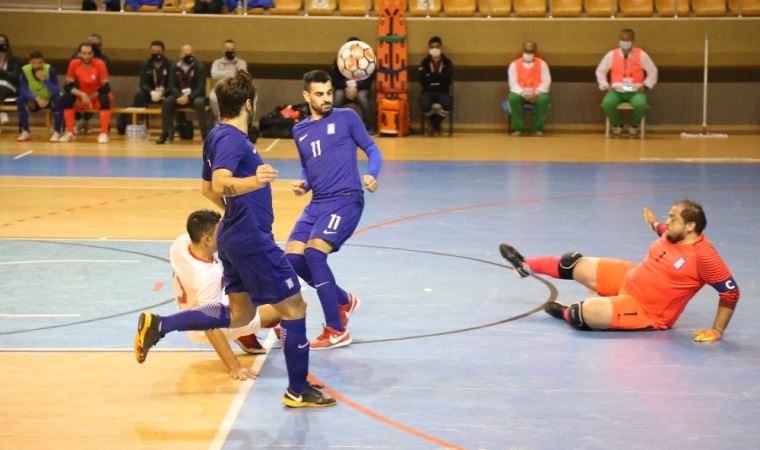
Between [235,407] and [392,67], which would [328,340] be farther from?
[392,67]

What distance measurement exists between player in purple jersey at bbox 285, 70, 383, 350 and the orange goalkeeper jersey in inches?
79.3

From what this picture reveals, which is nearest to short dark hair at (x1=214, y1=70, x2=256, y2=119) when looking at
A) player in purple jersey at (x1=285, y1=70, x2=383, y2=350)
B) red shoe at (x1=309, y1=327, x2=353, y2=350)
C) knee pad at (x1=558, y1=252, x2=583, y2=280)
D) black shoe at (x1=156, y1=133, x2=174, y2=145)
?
player in purple jersey at (x1=285, y1=70, x2=383, y2=350)

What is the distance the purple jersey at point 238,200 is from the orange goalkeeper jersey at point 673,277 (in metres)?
2.92

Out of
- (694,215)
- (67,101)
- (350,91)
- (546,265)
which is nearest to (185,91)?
(67,101)

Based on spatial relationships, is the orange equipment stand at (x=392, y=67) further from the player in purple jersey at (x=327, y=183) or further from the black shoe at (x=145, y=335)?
the black shoe at (x=145, y=335)

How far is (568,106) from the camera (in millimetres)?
24281

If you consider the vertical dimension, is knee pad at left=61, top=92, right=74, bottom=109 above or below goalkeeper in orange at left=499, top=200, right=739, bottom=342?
above

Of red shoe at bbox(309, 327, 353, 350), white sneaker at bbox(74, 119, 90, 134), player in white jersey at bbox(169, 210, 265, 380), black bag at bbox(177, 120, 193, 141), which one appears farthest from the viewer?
white sneaker at bbox(74, 119, 90, 134)

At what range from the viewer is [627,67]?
2200 centimetres

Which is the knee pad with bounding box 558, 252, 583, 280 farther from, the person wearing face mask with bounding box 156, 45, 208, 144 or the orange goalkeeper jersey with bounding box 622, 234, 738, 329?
the person wearing face mask with bounding box 156, 45, 208, 144

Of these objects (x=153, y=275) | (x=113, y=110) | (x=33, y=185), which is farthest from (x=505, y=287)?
(x=113, y=110)

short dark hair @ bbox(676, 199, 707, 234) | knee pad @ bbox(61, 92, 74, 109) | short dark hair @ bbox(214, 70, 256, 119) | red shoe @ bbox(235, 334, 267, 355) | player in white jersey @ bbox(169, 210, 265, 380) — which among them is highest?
short dark hair @ bbox(214, 70, 256, 119)

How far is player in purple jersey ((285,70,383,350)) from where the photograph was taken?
7.38 metres

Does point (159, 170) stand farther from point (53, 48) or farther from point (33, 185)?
point (53, 48)
